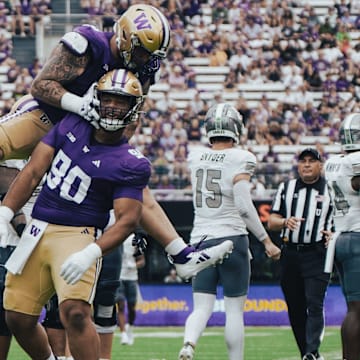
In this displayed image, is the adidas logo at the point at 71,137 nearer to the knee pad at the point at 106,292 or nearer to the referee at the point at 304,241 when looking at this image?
the knee pad at the point at 106,292

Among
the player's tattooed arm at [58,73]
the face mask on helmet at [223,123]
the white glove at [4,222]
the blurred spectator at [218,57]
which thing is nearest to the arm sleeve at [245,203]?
the face mask on helmet at [223,123]

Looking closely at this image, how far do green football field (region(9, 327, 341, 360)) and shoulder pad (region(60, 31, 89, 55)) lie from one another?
15.0 ft

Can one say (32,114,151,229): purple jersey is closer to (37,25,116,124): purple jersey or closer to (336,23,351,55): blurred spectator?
(37,25,116,124): purple jersey

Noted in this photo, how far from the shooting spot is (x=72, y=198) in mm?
6449

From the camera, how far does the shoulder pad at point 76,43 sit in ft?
22.3

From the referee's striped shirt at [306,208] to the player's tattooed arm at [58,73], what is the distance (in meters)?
3.25

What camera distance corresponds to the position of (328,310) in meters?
17.0

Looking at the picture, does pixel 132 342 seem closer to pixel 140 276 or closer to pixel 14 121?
pixel 140 276

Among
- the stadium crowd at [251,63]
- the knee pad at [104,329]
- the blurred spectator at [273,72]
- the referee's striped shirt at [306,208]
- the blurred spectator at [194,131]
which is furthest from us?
the blurred spectator at [273,72]

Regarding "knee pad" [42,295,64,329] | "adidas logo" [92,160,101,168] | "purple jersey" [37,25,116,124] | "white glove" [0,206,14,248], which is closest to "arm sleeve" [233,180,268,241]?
"knee pad" [42,295,64,329]

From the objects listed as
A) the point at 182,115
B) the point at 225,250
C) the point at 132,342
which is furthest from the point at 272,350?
the point at 182,115

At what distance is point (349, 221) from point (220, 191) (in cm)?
95

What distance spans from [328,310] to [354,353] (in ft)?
30.5

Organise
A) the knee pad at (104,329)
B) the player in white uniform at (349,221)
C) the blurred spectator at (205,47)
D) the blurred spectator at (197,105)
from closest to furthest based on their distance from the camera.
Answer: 1. the player in white uniform at (349,221)
2. the knee pad at (104,329)
3. the blurred spectator at (197,105)
4. the blurred spectator at (205,47)
